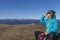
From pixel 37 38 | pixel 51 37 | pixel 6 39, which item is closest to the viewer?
pixel 51 37

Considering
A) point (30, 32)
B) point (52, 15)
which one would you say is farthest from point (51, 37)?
point (30, 32)

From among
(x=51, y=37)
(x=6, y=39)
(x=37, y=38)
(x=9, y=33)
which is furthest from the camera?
(x=9, y=33)

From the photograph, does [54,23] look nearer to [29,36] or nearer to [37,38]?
[37,38]

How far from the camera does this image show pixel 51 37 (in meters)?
11.2

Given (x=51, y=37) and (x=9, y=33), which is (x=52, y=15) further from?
(x=9, y=33)

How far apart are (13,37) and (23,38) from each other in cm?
94

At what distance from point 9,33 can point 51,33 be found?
1062 centimetres

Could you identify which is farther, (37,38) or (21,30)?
(21,30)

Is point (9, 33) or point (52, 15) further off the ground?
point (52, 15)

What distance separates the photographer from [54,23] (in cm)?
1135

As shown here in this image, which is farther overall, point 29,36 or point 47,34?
point 29,36

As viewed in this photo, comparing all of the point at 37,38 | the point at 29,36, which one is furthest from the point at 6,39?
the point at 37,38

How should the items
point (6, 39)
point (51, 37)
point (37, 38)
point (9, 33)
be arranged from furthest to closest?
1. point (9, 33)
2. point (6, 39)
3. point (37, 38)
4. point (51, 37)

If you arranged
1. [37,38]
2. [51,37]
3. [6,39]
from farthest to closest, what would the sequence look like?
1. [6,39]
2. [37,38]
3. [51,37]
